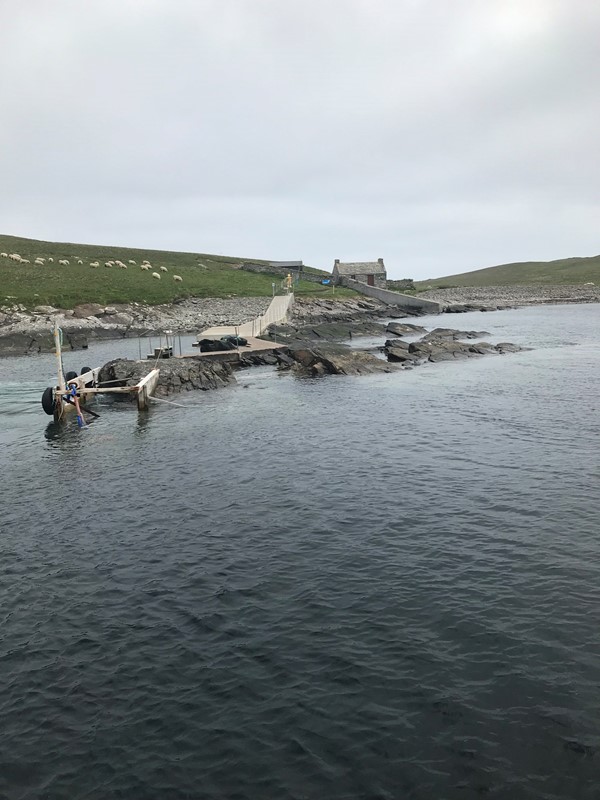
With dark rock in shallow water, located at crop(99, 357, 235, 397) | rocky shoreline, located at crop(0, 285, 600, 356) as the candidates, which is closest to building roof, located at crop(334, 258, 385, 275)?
rocky shoreline, located at crop(0, 285, 600, 356)

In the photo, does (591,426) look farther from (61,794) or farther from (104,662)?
(61,794)

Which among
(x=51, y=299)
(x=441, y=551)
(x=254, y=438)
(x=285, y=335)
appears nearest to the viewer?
(x=441, y=551)

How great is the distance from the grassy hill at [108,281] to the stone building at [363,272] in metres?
8.35

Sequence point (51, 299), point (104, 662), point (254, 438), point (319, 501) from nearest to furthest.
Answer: point (104, 662) → point (319, 501) → point (254, 438) → point (51, 299)

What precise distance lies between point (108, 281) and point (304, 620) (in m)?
117

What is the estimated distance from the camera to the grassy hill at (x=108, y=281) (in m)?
104

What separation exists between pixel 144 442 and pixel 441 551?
19969 millimetres

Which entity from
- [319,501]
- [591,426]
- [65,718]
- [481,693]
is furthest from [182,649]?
[591,426]

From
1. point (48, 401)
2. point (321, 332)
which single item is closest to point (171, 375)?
point (48, 401)

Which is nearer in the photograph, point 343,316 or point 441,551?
point 441,551

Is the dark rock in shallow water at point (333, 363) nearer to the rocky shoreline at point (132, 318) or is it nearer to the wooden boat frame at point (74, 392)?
the wooden boat frame at point (74, 392)

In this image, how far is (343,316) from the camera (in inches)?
4461

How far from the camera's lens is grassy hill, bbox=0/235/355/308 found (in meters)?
104

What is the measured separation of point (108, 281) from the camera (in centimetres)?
12050
